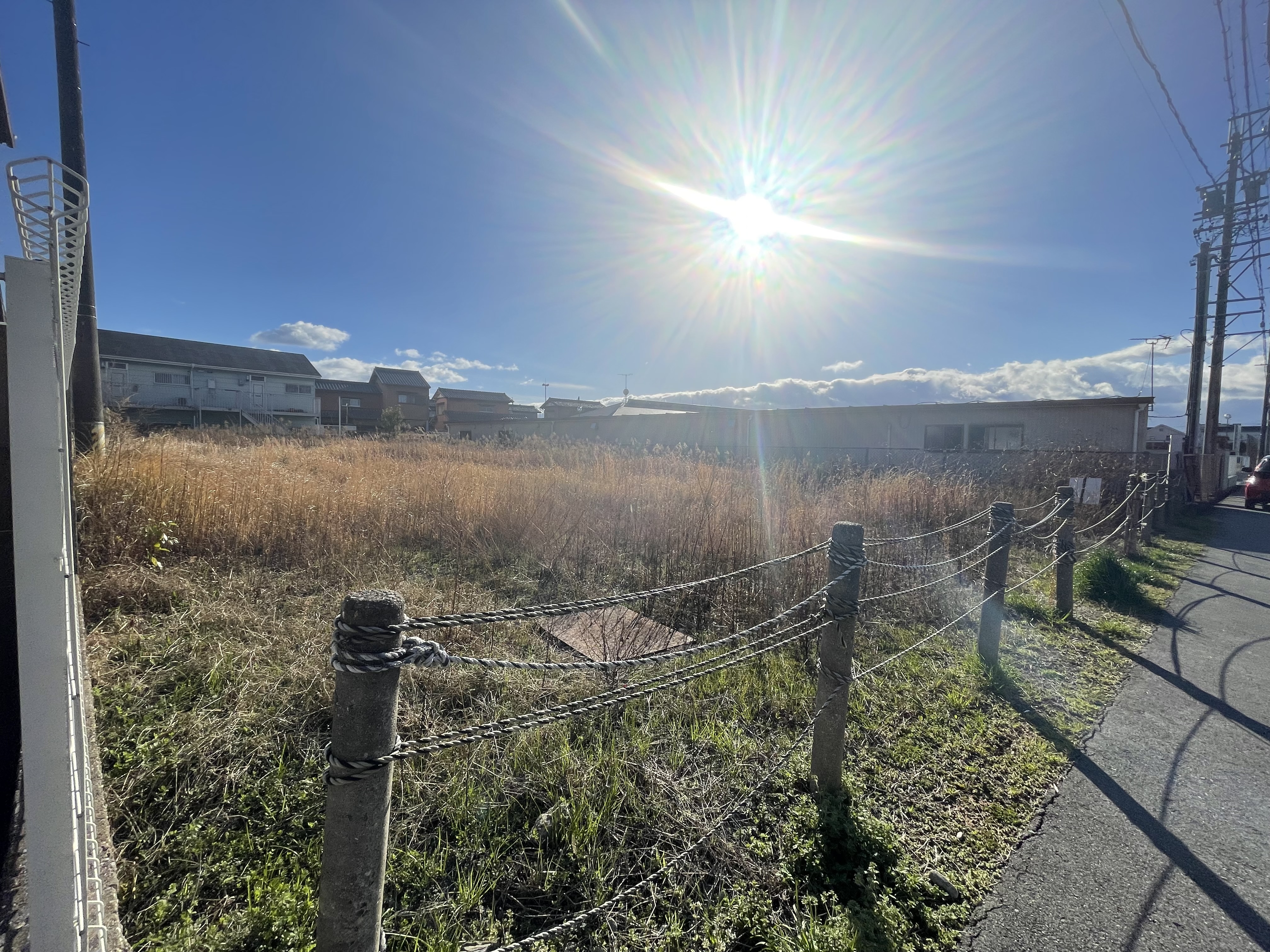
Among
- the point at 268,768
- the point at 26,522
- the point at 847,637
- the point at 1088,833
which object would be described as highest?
the point at 26,522

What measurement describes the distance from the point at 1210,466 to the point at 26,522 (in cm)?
2253

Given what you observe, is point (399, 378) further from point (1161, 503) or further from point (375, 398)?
point (1161, 503)

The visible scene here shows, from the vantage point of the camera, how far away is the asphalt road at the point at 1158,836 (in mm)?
1636

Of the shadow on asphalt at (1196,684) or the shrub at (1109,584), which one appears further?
the shrub at (1109,584)

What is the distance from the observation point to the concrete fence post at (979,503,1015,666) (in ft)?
11.4

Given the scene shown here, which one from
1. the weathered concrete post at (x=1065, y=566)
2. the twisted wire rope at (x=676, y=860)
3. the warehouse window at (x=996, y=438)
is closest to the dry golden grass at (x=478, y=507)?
the weathered concrete post at (x=1065, y=566)

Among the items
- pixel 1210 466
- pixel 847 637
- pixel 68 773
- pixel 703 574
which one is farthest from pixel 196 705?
pixel 1210 466

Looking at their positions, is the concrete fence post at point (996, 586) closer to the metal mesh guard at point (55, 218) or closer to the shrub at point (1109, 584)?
the shrub at point (1109, 584)

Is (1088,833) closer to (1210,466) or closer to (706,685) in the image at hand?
(706,685)

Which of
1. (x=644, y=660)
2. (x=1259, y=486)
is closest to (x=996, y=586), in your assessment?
(x=644, y=660)

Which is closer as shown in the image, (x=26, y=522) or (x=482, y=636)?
(x=26, y=522)

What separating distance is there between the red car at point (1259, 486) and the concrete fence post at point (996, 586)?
17.6m

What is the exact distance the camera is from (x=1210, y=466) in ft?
49.5

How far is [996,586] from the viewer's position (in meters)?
3.50
